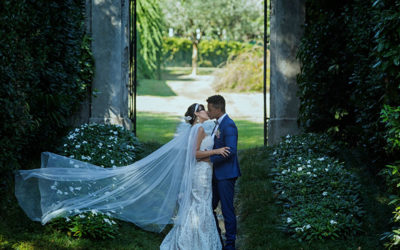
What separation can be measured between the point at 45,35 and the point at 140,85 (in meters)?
25.3

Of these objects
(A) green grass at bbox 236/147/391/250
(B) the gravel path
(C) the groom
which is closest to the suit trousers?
(C) the groom

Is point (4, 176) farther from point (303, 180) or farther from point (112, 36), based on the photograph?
point (112, 36)

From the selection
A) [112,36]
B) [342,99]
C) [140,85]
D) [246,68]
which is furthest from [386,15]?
[140,85]

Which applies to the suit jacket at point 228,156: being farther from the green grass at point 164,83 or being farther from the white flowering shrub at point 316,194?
the green grass at point 164,83

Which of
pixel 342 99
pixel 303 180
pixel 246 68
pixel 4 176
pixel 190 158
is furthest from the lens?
pixel 246 68

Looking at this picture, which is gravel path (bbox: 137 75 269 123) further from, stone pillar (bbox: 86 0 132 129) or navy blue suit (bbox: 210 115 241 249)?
navy blue suit (bbox: 210 115 241 249)

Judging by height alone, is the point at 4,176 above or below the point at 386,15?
below

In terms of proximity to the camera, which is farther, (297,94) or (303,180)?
(297,94)

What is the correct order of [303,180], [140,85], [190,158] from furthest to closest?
[140,85] → [303,180] → [190,158]

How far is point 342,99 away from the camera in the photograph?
8992mm

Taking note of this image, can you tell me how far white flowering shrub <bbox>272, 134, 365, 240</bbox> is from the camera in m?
5.91

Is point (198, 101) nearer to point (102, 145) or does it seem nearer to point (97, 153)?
point (102, 145)

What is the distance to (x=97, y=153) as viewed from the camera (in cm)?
806

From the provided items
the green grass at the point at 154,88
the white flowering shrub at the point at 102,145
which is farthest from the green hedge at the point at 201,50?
the white flowering shrub at the point at 102,145
